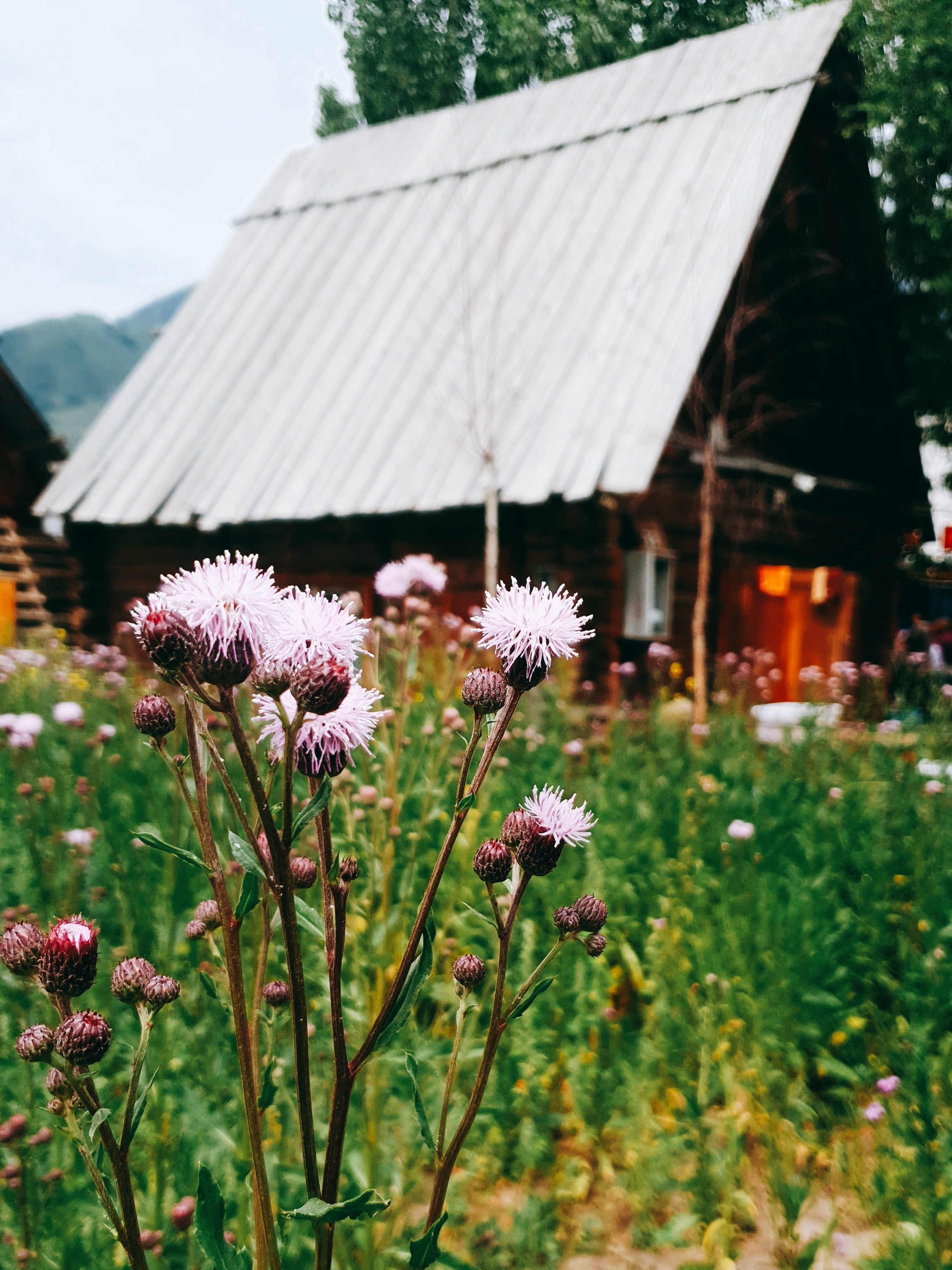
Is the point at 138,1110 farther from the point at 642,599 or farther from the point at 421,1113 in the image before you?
the point at 642,599

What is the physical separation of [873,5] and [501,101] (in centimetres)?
677

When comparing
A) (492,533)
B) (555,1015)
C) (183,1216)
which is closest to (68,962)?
(183,1216)

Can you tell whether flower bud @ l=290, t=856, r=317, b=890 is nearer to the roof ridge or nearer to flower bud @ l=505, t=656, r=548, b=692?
flower bud @ l=505, t=656, r=548, b=692

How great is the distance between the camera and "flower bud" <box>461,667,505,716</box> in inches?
32.5

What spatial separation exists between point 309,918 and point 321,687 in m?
0.27

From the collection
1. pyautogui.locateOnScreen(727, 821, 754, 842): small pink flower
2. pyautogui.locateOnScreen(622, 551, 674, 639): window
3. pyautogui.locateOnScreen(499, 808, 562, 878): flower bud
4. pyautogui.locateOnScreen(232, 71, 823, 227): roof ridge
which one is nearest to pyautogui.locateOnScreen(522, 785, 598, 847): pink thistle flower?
pyautogui.locateOnScreen(499, 808, 562, 878): flower bud

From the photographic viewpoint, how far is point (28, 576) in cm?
1253

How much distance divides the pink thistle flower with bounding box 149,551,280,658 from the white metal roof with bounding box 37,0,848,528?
7151 millimetres

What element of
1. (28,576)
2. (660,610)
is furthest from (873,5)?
(28,576)

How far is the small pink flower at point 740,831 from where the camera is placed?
291 centimetres

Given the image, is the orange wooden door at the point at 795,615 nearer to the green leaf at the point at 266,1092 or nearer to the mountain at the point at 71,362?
the green leaf at the point at 266,1092

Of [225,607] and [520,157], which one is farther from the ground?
[520,157]

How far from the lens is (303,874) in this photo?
1.05 metres

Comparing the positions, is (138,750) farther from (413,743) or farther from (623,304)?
(623,304)
